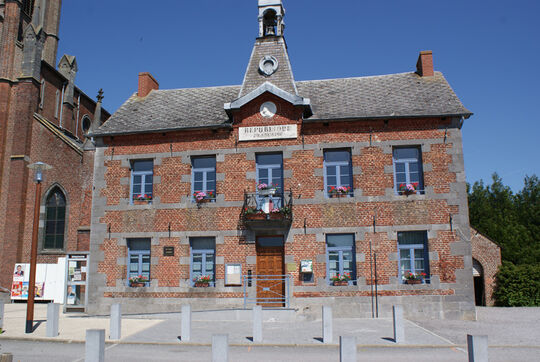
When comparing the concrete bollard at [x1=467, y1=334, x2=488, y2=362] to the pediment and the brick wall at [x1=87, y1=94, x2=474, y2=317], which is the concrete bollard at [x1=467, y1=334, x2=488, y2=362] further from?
the pediment

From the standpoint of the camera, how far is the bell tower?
65.4 ft

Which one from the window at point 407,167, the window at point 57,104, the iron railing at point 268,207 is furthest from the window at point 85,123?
the window at point 407,167

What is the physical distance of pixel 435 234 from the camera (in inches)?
642

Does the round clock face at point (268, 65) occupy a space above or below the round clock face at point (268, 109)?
above

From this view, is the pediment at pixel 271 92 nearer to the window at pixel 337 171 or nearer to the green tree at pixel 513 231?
the window at pixel 337 171

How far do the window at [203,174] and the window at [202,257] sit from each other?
1783mm

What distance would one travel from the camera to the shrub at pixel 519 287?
68.5 ft

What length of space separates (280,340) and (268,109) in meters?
8.93

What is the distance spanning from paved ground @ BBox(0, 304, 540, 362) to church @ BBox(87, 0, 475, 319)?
61.5 inches

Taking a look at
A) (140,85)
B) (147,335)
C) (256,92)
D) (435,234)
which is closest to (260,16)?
(256,92)

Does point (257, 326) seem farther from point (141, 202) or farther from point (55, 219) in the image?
point (55, 219)

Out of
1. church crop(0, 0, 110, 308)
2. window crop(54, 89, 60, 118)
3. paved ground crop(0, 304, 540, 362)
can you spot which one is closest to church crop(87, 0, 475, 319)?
paved ground crop(0, 304, 540, 362)

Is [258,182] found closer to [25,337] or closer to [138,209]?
[138,209]

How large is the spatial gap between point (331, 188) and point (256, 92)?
14.4 feet
